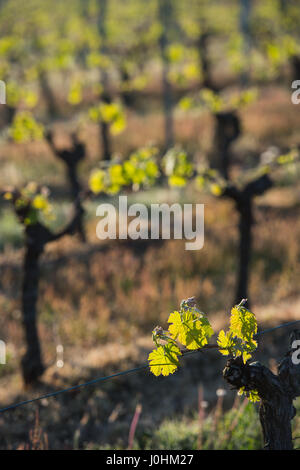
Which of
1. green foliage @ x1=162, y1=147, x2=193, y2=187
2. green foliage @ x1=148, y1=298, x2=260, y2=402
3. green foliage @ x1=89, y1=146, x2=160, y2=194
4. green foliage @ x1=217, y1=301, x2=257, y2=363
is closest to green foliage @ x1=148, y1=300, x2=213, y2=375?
green foliage @ x1=148, y1=298, x2=260, y2=402

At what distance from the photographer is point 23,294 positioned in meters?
4.94

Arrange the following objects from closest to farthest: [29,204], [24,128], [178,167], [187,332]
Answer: [187,332] < [29,204] < [178,167] < [24,128]

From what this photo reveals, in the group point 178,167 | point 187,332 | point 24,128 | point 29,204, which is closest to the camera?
point 187,332

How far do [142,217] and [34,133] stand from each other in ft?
13.9

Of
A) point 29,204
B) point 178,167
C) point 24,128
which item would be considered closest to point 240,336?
point 178,167

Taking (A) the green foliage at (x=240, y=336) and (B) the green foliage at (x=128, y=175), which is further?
(B) the green foliage at (x=128, y=175)

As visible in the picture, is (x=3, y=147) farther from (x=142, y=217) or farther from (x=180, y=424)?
(x=180, y=424)

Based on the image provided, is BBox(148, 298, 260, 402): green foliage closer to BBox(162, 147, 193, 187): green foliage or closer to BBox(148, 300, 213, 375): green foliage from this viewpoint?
BBox(148, 300, 213, 375): green foliage

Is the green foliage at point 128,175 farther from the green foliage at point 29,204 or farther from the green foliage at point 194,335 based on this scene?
the green foliage at point 194,335

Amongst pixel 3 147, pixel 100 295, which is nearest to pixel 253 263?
pixel 100 295

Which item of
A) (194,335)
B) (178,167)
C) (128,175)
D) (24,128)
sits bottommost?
(194,335)

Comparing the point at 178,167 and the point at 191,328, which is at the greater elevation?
the point at 178,167

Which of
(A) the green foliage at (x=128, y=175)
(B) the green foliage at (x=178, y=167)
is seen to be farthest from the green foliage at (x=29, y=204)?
(B) the green foliage at (x=178, y=167)

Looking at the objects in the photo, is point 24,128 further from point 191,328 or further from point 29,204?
point 191,328
